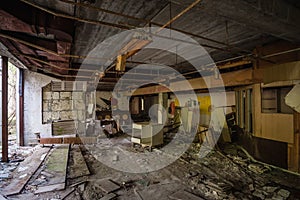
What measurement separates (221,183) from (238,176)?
1.72 feet

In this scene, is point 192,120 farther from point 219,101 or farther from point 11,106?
point 11,106

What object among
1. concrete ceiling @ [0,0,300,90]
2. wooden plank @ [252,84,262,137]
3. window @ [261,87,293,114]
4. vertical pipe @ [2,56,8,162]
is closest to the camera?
concrete ceiling @ [0,0,300,90]

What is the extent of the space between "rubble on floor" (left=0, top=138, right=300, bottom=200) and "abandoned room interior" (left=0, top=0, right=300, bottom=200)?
0.02 m

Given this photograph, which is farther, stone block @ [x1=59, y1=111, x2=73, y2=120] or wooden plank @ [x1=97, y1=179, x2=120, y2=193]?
stone block @ [x1=59, y1=111, x2=73, y2=120]

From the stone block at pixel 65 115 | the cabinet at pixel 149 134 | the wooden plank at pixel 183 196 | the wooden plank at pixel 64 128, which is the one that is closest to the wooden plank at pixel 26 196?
the wooden plank at pixel 183 196

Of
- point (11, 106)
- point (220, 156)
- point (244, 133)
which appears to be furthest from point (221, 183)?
point (11, 106)

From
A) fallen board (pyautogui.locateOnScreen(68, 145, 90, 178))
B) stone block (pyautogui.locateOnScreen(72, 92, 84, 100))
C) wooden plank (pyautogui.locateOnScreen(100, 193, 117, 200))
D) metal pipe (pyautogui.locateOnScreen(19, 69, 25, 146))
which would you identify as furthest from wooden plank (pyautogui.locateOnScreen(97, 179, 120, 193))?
stone block (pyautogui.locateOnScreen(72, 92, 84, 100))

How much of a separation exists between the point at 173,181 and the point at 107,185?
1135 millimetres

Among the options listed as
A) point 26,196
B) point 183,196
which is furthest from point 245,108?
point 26,196

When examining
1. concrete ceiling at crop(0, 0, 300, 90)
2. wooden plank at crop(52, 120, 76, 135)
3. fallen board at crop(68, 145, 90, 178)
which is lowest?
fallen board at crop(68, 145, 90, 178)

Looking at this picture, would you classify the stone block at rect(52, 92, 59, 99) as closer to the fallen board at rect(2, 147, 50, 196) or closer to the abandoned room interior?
the abandoned room interior

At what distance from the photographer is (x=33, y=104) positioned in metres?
6.40

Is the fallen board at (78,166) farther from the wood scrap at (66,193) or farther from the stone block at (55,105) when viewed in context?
the stone block at (55,105)

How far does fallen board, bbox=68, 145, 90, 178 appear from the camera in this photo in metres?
3.60
